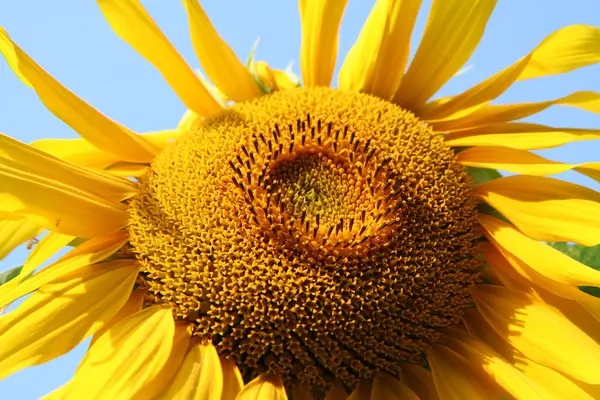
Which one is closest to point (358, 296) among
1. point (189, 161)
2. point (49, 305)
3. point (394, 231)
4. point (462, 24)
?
point (394, 231)

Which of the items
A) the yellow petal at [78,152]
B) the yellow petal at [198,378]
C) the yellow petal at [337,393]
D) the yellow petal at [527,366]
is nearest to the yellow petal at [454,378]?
the yellow petal at [527,366]

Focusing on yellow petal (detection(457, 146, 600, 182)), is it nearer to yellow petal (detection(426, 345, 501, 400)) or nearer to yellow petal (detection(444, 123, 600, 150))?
yellow petal (detection(444, 123, 600, 150))

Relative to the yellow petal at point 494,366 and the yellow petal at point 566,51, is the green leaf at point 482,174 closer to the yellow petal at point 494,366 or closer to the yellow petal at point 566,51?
the yellow petal at point 566,51

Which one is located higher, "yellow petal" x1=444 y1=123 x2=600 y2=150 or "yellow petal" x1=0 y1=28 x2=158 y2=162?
"yellow petal" x1=0 y1=28 x2=158 y2=162

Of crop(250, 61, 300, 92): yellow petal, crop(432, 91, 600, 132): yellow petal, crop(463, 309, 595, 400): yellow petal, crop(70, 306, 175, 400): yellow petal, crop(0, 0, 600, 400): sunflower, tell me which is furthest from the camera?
crop(250, 61, 300, 92): yellow petal

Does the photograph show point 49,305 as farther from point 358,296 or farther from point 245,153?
point 358,296

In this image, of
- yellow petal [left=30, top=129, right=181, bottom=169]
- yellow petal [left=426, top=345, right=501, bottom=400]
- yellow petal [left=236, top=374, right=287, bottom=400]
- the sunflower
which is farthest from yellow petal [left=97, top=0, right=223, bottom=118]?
yellow petal [left=426, top=345, right=501, bottom=400]
